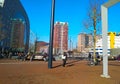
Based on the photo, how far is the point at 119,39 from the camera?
151875 millimetres

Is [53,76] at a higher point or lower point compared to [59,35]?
lower

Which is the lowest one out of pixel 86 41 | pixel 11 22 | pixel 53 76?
pixel 53 76

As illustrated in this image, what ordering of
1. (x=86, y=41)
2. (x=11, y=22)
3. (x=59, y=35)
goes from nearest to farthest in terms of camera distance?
(x=86, y=41) → (x=11, y=22) → (x=59, y=35)

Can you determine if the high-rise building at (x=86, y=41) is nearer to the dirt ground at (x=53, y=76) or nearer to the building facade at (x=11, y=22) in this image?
the dirt ground at (x=53, y=76)

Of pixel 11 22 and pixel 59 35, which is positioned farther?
pixel 59 35

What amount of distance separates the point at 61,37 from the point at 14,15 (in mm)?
26718

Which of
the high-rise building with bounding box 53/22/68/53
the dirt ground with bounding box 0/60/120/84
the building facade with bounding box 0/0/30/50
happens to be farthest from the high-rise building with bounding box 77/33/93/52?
the building facade with bounding box 0/0/30/50

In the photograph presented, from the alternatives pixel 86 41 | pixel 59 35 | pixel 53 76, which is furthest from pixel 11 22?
pixel 53 76

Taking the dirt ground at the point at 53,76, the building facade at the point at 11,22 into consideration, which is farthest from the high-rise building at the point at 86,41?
the building facade at the point at 11,22

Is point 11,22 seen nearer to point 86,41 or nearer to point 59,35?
point 59,35

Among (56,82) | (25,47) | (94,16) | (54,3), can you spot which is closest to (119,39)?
(25,47)

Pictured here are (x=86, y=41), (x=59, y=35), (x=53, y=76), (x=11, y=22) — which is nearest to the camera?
(x=53, y=76)

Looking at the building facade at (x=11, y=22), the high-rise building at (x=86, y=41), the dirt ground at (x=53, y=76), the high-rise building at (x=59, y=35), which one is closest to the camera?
the dirt ground at (x=53, y=76)

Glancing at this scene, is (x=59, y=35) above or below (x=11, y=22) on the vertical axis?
below
